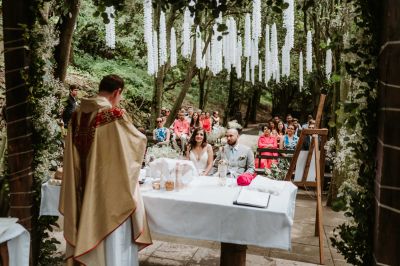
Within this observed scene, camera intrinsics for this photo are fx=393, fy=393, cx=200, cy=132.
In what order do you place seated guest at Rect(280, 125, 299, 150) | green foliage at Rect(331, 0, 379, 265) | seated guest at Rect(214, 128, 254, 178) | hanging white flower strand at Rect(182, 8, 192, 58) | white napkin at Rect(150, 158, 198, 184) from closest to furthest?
1. green foliage at Rect(331, 0, 379, 265)
2. white napkin at Rect(150, 158, 198, 184)
3. seated guest at Rect(214, 128, 254, 178)
4. hanging white flower strand at Rect(182, 8, 192, 58)
5. seated guest at Rect(280, 125, 299, 150)

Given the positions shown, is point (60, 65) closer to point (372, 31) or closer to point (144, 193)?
point (144, 193)

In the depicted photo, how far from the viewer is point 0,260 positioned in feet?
9.96

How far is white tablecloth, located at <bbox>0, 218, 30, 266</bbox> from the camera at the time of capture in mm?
2992

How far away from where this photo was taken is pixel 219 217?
3215mm

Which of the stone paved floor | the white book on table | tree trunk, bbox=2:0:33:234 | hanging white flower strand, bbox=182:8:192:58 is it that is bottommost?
the stone paved floor

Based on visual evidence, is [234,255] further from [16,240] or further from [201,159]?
[201,159]

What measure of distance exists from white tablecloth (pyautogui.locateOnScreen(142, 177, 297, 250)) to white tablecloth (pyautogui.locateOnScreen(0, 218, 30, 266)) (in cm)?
100

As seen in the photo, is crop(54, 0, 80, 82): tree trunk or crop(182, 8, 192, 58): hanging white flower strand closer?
crop(54, 0, 80, 82): tree trunk

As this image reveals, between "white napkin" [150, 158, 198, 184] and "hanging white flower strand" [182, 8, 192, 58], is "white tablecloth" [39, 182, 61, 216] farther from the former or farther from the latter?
"hanging white flower strand" [182, 8, 192, 58]

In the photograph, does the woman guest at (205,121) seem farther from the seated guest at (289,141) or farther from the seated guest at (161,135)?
the seated guest at (289,141)

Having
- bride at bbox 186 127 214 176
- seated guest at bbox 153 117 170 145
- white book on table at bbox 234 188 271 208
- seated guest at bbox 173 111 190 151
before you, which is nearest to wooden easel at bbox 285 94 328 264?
bride at bbox 186 127 214 176

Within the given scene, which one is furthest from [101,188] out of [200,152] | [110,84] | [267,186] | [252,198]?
[200,152]

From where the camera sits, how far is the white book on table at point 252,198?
3154 mm

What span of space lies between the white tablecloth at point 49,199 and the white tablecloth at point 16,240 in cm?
40
